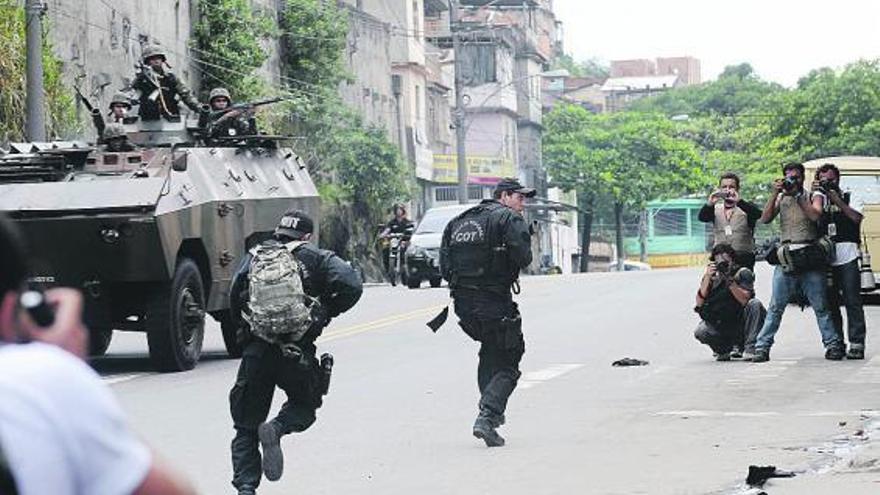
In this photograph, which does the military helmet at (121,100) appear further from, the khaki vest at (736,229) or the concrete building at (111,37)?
the concrete building at (111,37)

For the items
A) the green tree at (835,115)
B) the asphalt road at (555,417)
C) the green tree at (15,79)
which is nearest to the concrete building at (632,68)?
the green tree at (835,115)

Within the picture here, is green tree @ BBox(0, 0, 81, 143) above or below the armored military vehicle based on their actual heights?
above

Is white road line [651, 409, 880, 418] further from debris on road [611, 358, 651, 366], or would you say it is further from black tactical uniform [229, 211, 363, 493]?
debris on road [611, 358, 651, 366]

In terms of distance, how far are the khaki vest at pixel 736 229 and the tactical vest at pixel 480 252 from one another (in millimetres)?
5777

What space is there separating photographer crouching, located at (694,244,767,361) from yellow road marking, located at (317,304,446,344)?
545 centimetres

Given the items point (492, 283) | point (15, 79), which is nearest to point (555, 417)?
point (492, 283)

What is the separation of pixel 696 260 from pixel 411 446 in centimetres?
9216

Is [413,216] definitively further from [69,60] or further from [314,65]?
[69,60]

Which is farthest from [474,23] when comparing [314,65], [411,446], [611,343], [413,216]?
[411,446]

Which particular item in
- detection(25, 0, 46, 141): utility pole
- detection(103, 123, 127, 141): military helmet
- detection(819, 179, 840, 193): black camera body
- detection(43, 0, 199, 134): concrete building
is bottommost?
detection(819, 179, 840, 193): black camera body

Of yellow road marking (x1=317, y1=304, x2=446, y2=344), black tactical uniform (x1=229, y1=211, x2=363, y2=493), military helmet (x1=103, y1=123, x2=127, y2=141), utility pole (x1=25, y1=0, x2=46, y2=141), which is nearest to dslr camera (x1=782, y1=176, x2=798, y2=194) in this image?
military helmet (x1=103, y1=123, x2=127, y2=141)

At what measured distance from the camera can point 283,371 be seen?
33.1 ft

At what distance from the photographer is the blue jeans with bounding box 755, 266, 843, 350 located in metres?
18.0

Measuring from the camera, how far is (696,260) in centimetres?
10375
